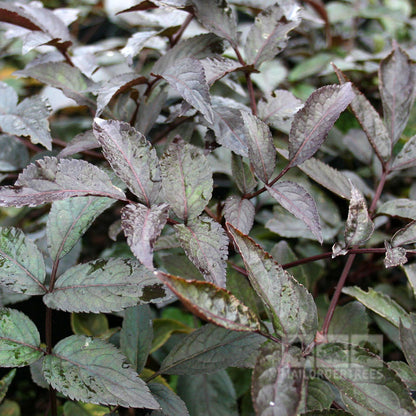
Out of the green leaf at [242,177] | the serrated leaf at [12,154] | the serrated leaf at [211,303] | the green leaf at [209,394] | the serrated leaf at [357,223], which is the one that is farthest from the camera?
the serrated leaf at [12,154]

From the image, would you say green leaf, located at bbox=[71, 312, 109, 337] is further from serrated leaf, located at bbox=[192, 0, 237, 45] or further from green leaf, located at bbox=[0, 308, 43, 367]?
serrated leaf, located at bbox=[192, 0, 237, 45]

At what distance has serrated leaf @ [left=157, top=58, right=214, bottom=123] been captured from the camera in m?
0.58

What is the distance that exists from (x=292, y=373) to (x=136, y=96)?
52cm

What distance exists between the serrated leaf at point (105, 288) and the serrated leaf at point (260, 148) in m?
0.20

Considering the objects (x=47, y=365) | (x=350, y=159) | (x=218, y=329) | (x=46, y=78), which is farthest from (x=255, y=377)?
(x=350, y=159)

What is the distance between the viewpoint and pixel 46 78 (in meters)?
0.73

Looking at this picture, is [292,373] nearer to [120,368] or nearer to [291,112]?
[120,368]

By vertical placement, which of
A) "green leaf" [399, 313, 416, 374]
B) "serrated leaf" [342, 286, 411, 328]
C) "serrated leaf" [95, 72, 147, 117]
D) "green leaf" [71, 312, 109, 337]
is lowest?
"green leaf" [71, 312, 109, 337]

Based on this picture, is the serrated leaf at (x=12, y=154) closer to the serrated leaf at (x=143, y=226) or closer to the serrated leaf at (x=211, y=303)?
the serrated leaf at (x=143, y=226)

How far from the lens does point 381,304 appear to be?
680 mm

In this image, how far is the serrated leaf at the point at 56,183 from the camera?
0.51 meters

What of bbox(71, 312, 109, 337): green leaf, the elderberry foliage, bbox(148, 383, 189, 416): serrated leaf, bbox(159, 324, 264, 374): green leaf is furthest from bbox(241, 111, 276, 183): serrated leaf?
bbox(71, 312, 109, 337): green leaf

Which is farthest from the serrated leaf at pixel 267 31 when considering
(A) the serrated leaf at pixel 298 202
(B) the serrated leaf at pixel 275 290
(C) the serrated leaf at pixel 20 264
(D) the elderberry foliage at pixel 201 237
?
(C) the serrated leaf at pixel 20 264

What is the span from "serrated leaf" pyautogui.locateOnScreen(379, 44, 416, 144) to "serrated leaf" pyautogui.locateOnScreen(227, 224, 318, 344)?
363mm
